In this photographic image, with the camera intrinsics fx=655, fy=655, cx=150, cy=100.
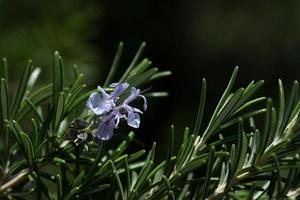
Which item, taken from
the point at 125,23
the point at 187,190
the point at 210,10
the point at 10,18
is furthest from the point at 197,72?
the point at 187,190

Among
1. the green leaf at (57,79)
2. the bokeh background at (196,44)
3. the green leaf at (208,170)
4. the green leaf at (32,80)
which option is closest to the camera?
the green leaf at (208,170)

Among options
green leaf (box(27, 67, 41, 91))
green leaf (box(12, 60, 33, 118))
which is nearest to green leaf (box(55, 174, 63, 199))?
green leaf (box(12, 60, 33, 118))

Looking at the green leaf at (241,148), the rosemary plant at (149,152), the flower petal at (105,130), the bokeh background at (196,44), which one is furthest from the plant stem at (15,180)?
the bokeh background at (196,44)

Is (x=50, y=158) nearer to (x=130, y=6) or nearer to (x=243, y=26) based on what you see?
(x=130, y=6)

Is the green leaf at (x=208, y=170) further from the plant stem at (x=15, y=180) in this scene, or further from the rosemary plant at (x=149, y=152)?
the plant stem at (x=15, y=180)

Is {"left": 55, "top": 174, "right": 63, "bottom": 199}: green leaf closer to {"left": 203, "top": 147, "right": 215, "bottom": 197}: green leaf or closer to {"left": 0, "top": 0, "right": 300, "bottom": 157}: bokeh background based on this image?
{"left": 203, "top": 147, "right": 215, "bottom": 197}: green leaf

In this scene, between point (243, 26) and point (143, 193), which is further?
point (243, 26)

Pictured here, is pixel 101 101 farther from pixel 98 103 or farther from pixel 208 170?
pixel 208 170

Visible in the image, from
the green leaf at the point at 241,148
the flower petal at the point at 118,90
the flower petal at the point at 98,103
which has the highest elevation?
the flower petal at the point at 118,90
